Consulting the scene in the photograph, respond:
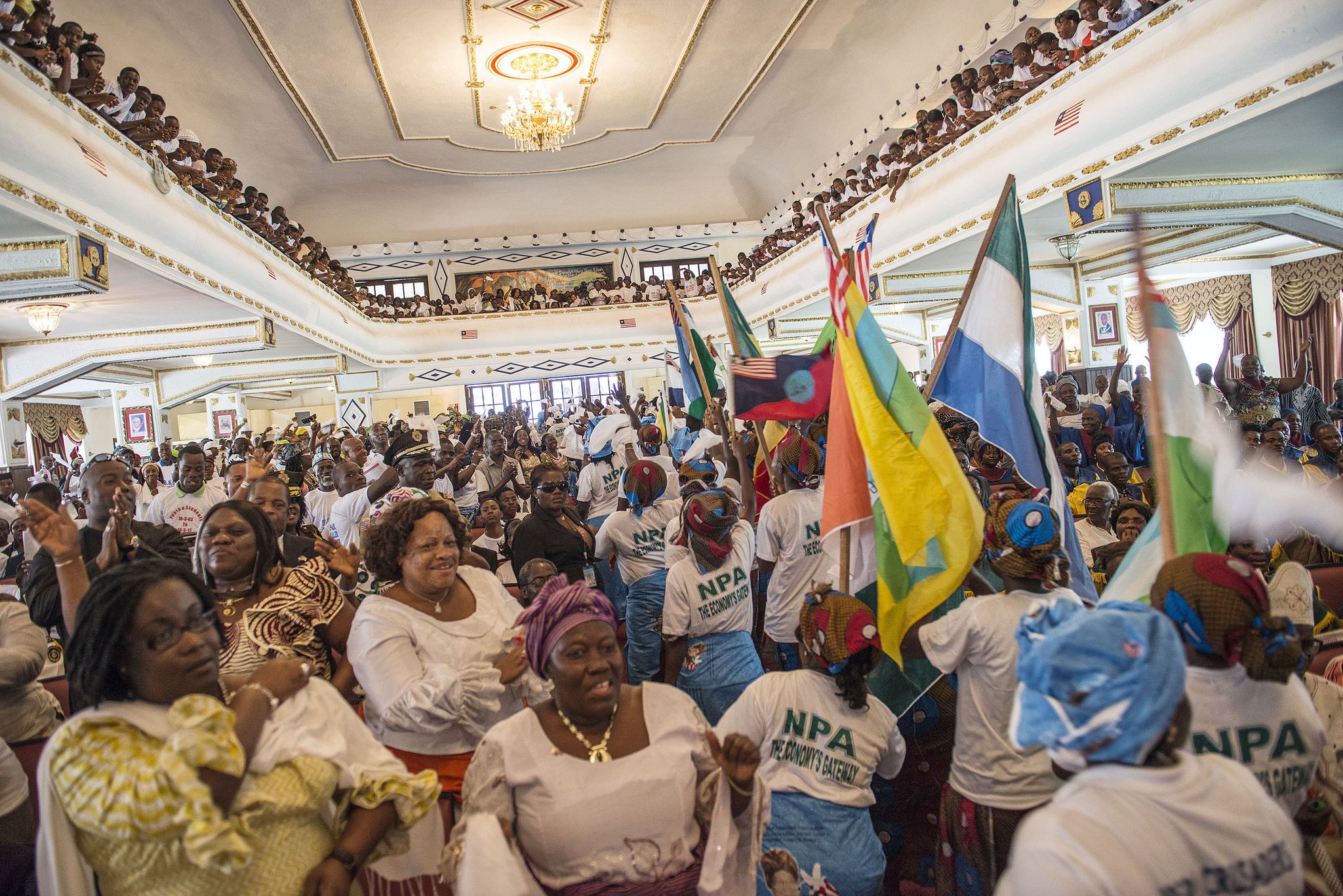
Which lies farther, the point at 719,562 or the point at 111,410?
the point at 111,410

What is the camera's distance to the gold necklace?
1683mm

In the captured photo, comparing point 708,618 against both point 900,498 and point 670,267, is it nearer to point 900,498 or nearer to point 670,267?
point 900,498

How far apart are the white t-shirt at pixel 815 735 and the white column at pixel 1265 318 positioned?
15580 millimetres

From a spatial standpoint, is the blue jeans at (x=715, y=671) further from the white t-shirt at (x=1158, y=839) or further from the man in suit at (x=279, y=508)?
the white t-shirt at (x=1158, y=839)

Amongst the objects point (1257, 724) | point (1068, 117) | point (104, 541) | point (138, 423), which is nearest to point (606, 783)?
point (1257, 724)

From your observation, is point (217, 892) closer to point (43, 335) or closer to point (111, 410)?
point (43, 335)

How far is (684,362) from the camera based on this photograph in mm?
5402

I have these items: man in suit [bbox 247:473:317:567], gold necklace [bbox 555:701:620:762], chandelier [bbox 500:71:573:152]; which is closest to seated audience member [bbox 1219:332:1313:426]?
gold necklace [bbox 555:701:620:762]

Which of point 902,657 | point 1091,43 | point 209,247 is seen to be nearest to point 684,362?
point 902,657

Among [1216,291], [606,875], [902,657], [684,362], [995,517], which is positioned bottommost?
[606,875]

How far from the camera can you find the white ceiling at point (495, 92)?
11047mm

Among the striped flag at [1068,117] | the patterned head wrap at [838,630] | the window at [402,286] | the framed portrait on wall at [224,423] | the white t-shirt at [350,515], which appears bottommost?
the patterned head wrap at [838,630]

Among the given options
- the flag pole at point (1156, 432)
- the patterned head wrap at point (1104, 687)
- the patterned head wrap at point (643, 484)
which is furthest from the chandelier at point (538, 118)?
the patterned head wrap at point (1104, 687)

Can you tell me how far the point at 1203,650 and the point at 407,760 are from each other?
191 centimetres
